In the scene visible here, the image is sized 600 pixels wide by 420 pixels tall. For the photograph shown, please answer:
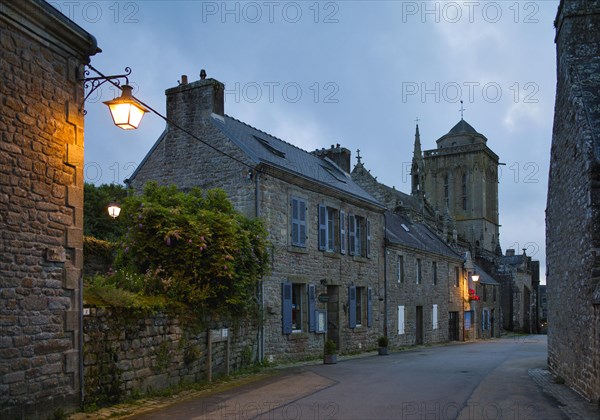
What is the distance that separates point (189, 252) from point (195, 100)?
7.35m

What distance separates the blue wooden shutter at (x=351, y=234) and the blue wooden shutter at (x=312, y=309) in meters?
3.08

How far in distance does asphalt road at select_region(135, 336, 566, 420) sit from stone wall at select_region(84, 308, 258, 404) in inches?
38.0

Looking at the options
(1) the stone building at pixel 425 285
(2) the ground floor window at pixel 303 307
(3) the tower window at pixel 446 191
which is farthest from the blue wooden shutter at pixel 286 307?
(3) the tower window at pixel 446 191

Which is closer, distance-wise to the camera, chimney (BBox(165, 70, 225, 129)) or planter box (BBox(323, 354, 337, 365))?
planter box (BBox(323, 354, 337, 365))

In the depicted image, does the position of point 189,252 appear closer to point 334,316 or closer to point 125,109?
point 125,109

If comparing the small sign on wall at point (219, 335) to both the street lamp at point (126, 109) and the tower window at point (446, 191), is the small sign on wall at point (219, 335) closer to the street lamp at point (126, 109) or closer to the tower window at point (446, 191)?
the street lamp at point (126, 109)

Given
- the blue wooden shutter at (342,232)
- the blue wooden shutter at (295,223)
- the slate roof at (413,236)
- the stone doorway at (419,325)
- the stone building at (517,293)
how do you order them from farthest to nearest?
the stone building at (517,293)
the stone doorway at (419,325)
the slate roof at (413,236)
the blue wooden shutter at (342,232)
the blue wooden shutter at (295,223)

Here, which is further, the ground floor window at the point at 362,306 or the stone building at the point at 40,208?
the ground floor window at the point at 362,306

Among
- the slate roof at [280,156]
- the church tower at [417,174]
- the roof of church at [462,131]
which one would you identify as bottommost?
the slate roof at [280,156]

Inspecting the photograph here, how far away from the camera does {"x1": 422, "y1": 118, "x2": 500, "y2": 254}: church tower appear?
76312 mm

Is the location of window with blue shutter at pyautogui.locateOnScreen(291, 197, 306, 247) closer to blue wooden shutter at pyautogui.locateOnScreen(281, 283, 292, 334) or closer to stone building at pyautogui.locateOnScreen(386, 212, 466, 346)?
blue wooden shutter at pyautogui.locateOnScreen(281, 283, 292, 334)

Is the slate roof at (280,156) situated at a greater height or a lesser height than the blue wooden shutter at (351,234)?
greater

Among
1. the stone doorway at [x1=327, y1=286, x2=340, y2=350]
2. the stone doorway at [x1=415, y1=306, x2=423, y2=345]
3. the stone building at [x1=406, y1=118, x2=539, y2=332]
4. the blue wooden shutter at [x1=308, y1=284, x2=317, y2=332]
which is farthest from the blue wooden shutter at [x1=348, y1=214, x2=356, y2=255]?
the stone building at [x1=406, y1=118, x2=539, y2=332]

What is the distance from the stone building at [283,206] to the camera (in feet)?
59.8
